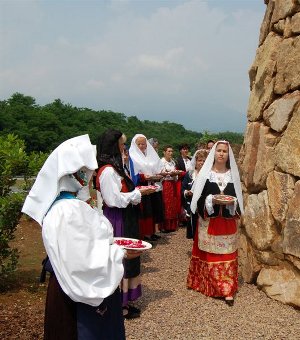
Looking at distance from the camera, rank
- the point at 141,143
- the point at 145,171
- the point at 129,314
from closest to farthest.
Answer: the point at 129,314, the point at 141,143, the point at 145,171

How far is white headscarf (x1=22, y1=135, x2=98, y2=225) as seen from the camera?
2.49 m

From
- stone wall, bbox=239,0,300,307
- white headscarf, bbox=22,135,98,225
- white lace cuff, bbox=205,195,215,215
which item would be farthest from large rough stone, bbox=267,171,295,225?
white headscarf, bbox=22,135,98,225

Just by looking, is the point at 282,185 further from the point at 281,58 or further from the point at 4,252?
the point at 4,252

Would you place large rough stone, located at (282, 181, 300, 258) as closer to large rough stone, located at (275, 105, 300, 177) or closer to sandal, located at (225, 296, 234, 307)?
large rough stone, located at (275, 105, 300, 177)

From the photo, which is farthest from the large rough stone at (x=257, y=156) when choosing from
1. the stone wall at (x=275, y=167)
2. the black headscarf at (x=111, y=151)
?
the black headscarf at (x=111, y=151)

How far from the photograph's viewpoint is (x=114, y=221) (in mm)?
4637

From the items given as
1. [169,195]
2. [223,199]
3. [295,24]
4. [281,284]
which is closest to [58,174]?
[223,199]

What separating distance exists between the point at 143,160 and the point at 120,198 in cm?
353

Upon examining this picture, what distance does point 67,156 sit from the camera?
8.27 ft

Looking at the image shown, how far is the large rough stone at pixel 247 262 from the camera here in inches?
215

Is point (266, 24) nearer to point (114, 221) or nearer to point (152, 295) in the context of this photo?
point (114, 221)

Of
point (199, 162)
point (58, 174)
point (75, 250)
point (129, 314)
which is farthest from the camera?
point (199, 162)

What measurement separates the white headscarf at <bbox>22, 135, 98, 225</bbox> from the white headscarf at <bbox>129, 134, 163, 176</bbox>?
514 centimetres

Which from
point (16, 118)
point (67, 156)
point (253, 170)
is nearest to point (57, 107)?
point (16, 118)
